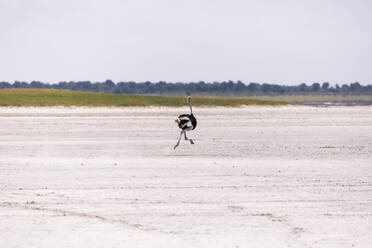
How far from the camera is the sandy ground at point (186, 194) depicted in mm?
9203

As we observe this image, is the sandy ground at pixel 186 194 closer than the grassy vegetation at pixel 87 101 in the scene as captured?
Yes

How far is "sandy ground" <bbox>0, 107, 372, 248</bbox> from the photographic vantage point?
9.20 meters

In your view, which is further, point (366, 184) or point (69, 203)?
point (366, 184)

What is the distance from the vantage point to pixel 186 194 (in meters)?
12.6

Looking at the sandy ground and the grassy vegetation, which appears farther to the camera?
the grassy vegetation

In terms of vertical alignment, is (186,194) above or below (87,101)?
below

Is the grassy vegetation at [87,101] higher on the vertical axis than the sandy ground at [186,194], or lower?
higher

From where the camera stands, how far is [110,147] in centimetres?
2288

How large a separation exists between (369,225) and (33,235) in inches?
188

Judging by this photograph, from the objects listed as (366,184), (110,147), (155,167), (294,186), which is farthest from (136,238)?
(110,147)

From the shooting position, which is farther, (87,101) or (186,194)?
(87,101)

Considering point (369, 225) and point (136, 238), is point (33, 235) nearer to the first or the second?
point (136, 238)

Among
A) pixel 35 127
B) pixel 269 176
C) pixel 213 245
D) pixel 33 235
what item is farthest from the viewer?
pixel 35 127

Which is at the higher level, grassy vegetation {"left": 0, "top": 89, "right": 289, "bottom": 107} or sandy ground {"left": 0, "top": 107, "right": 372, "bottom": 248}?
grassy vegetation {"left": 0, "top": 89, "right": 289, "bottom": 107}
